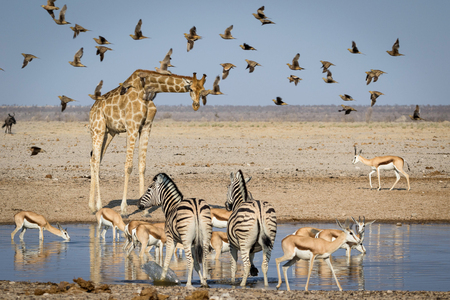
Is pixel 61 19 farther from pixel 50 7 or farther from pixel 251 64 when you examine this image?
pixel 251 64

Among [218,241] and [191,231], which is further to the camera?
[218,241]

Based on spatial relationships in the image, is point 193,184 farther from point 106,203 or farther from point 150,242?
point 150,242

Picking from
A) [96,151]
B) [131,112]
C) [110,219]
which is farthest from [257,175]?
[110,219]

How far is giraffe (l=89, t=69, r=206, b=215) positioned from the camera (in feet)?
56.7

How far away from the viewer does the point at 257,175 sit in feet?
80.6

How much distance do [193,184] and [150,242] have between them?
9.67 m

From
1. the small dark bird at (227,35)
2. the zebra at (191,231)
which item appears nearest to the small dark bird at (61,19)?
the small dark bird at (227,35)

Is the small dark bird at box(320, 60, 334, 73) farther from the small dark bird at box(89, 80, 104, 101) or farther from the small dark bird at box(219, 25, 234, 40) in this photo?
the small dark bird at box(89, 80, 104, 101)

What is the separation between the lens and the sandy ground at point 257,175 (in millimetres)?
18281

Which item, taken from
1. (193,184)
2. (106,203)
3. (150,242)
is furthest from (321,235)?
(193,184)

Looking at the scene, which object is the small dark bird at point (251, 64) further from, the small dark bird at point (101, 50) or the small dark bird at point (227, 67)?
the small dark bird at point (101, 50)

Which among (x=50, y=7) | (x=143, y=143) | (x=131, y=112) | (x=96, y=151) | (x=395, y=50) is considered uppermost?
(x=50, y=7)

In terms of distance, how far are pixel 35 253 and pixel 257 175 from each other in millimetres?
12780

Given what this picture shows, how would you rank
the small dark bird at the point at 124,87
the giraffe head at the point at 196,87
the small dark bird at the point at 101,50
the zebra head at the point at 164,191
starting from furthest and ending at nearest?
the small dark bird at the point at 101,50, the small dark bird at the point at 124,87, the giraffe head at the point at 196,87, the zebra head at the point at 164,191
